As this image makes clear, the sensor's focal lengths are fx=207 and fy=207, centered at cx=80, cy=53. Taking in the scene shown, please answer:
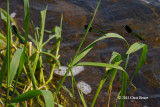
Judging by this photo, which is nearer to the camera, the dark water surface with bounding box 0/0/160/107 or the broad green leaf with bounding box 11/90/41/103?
the broad green leaf with bounding box 11/90/41/103

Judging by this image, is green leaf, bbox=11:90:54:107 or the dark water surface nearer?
green leaf, bbox=11:90:54:107

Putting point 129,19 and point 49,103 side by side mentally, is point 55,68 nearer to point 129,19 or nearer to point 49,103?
point 49,103

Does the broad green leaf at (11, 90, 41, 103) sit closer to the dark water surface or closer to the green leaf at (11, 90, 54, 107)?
the green leaf at (11, 90, 54, 107)

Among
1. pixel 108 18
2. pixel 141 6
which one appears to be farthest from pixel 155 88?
pixel 141 6

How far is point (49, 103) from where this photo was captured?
2.88 ft

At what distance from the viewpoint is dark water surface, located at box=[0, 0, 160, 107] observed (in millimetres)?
1901

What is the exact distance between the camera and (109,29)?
2.71 metres

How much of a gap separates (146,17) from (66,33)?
113 cm

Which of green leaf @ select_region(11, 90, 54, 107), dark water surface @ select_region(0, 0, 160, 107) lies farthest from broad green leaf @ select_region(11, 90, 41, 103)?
dark water surface @ select_region(0, 0, 160, 107)

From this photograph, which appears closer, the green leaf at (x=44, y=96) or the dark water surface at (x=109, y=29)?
the green leaf at (x=44, y=96)

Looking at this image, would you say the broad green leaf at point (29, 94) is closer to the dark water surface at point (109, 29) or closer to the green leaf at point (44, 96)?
the green leaf at point (44, 96)

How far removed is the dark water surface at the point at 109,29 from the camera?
1901 mm

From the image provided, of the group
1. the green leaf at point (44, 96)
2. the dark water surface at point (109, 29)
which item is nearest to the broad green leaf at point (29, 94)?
the green leaf at point (44, 96)

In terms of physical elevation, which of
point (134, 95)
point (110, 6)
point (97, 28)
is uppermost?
point (110, 6)
